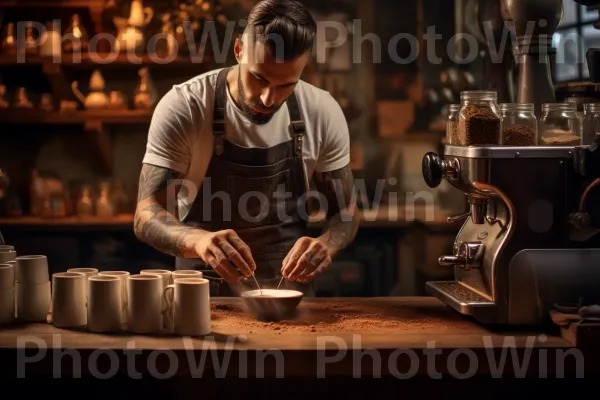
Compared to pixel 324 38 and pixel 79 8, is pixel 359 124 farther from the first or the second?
pixel 79 8

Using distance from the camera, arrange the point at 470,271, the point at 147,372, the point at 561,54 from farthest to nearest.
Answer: the point at 561,54 < the point at 470,271 < the point at 147,372

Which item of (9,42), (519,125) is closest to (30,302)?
(519,125)

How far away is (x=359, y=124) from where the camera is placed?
189 inches

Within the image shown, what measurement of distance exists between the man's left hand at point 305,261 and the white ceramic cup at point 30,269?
644 mm

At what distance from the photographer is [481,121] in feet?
7.05

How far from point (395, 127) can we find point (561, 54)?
0.95m

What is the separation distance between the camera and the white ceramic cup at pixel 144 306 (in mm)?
1997

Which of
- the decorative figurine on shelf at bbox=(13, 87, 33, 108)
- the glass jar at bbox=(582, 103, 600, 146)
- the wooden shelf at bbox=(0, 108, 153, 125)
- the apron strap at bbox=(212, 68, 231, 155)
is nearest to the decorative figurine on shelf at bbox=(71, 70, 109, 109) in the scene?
the wooden shelf at bbox=(0, 108, 153, 125)

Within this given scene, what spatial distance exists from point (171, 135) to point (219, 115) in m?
0.18

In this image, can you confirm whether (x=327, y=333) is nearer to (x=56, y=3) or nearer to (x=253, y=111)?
(x=253, y=111)

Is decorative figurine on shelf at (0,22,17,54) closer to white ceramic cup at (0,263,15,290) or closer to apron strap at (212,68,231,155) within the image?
apron strap at (212,68,231,155)

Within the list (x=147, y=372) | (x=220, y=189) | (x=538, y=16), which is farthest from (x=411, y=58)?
(x=147, y=372)

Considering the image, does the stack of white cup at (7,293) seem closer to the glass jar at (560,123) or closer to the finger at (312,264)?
the finger at (312,264)

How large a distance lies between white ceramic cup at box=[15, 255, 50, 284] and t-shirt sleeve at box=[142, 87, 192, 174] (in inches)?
24.3
